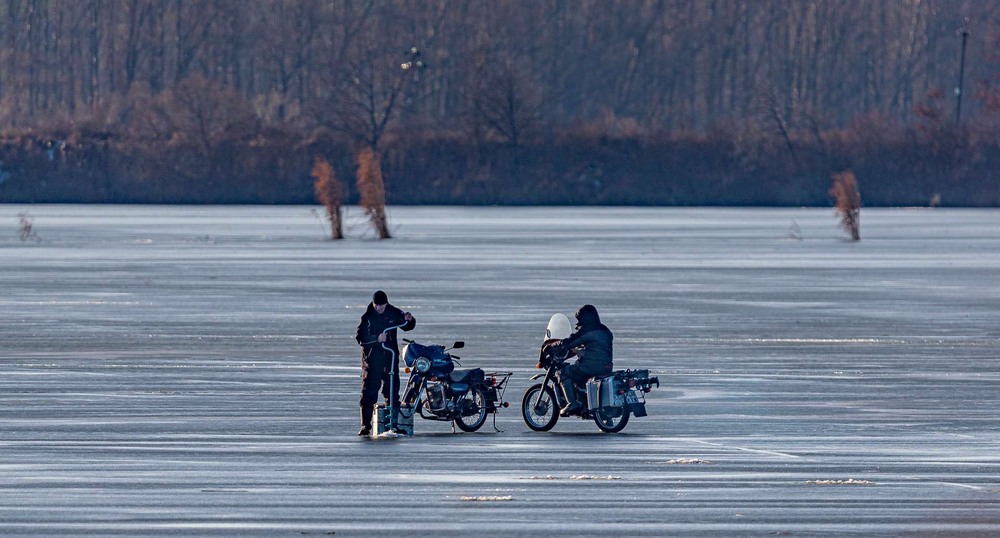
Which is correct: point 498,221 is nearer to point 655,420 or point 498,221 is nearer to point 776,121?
point 776,121

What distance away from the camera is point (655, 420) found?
16.9 meters

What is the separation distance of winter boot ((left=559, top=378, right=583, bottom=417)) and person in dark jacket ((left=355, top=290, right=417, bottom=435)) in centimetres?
138

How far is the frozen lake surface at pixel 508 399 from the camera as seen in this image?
11.9 meters

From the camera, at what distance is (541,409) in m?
16.2

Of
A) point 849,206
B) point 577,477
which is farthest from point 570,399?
point 849,206

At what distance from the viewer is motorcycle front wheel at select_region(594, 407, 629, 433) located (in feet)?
52.7

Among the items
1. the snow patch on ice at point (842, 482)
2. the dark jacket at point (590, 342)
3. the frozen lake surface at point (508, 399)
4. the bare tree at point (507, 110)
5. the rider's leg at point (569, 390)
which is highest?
the bare tree at point (507, 110)

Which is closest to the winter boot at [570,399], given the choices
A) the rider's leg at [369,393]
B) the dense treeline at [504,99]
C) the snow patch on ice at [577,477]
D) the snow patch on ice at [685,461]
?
the rider's leg at [369,393]

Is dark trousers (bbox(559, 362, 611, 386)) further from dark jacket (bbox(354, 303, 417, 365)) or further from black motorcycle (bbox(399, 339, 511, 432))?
dark jacket (bbox(354, 303, 417, 365))

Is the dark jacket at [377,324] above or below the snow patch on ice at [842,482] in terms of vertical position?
above

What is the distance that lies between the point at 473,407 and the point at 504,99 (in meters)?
83.4

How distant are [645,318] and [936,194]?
70.8m

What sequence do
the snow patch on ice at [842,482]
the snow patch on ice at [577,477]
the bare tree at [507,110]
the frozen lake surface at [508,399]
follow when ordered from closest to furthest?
the frozen lake surface at [508,399], the snow patch on ice at [842,482], the snow patch on ice at [577,477], the bare tree at [507,110]

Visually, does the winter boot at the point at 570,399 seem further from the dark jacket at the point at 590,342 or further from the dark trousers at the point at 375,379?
the dark trousers at the point at 375,379
